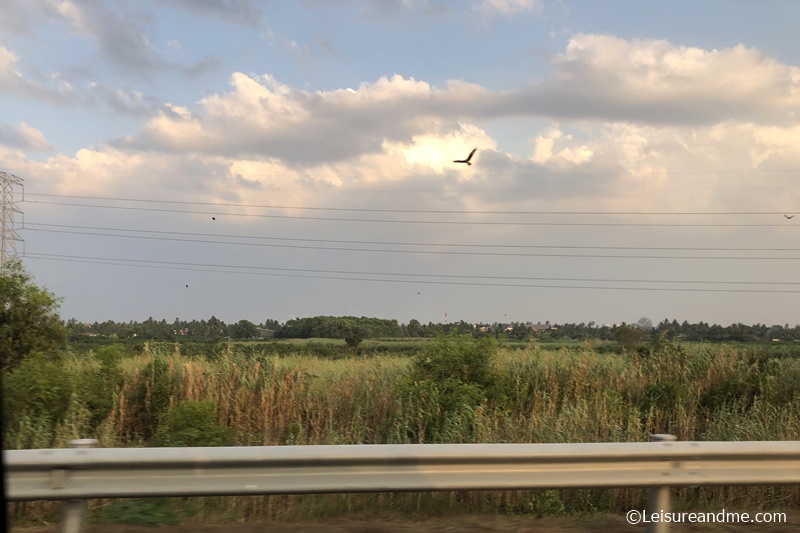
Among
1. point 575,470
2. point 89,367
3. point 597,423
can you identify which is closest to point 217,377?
point 89,367

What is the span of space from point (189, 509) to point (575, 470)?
3.17m

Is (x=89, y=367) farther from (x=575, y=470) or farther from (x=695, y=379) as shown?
(x=695, y=379)

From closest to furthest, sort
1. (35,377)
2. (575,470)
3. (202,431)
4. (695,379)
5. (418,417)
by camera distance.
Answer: (575,470) → (202,431) → (35,377) → (418,417) → (695,379)

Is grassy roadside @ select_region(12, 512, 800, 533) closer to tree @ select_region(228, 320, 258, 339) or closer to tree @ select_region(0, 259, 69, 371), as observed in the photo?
tree @ select_region(0, 259, 69, 371)

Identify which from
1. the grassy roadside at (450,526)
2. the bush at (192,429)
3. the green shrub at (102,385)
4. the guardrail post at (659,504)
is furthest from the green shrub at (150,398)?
the guardrail post at (659,504)

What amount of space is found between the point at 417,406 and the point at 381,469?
7.34m

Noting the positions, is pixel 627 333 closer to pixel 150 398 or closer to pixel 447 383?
pixel 447 383

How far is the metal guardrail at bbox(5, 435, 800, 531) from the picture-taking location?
4.26 meters

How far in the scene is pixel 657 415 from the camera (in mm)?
11625

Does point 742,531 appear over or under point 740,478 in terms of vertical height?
under

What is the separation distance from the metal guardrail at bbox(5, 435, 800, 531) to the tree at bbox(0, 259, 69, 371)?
515 inches

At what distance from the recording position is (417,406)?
38.4 ft

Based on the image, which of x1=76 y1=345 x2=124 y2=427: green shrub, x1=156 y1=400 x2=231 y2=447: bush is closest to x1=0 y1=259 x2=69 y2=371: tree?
x1=76 y1=345 x2=124 y2=427: green shrub

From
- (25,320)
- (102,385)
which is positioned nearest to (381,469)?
(102,385)
